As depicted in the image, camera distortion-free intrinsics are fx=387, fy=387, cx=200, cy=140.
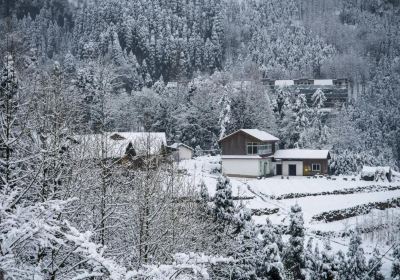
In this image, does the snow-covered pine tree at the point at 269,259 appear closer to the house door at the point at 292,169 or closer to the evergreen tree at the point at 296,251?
the evergreen tree at the point at 296,251

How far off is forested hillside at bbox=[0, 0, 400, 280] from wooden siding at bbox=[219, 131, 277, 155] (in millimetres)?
9725

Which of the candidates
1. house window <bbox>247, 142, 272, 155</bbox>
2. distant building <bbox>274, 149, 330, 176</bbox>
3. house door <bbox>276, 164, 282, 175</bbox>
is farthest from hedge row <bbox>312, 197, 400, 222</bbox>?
house door <bbox>276, 164, 282, 175</bbox>

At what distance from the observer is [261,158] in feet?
154

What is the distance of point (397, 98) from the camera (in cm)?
10575

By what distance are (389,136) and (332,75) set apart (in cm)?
5626

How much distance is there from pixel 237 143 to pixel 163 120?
17216 millimetres

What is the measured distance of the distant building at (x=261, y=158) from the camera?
47.4 meters

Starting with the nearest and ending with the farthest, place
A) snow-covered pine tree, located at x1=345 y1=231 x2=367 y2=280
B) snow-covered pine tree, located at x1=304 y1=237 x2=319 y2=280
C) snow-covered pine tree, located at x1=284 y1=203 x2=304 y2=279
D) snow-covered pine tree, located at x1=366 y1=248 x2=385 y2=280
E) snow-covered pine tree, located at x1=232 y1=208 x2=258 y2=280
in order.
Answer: snow-covered pine tree, located at x1=232 y1=208 x2=258 y2=280
snow-covered pine tree, located at x1=304 y1=237 x2=319 y2=280
snow-covered pine tree, located at x1=284 y1=203 x2=304 y2=279
snow-covered pine tree, located at x1=366 y1=248 x2=385 y2=280
snow-covered pine tree, located at x1=345 y1=231 x2=367 y2=280

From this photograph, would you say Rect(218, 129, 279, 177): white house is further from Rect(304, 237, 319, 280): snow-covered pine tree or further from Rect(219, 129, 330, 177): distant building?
Rect(304, 237, 319, 280): snow-covered pine tree

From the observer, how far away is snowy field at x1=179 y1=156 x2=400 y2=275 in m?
28.5

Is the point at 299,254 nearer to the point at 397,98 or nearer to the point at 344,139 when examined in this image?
the point at 344,139

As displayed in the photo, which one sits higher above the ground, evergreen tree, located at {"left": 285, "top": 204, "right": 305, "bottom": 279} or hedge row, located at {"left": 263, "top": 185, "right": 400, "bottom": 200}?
evergreen tree, located at {"left": 285, "top": 204, "right": 305, "bottom": 279}

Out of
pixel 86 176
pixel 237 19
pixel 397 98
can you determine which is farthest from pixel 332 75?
pixel 86 176

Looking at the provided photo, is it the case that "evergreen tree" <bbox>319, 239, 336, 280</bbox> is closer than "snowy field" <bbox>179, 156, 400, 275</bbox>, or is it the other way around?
"evergreen tree" <bbox>319, 239, 336, 280</bbox>
